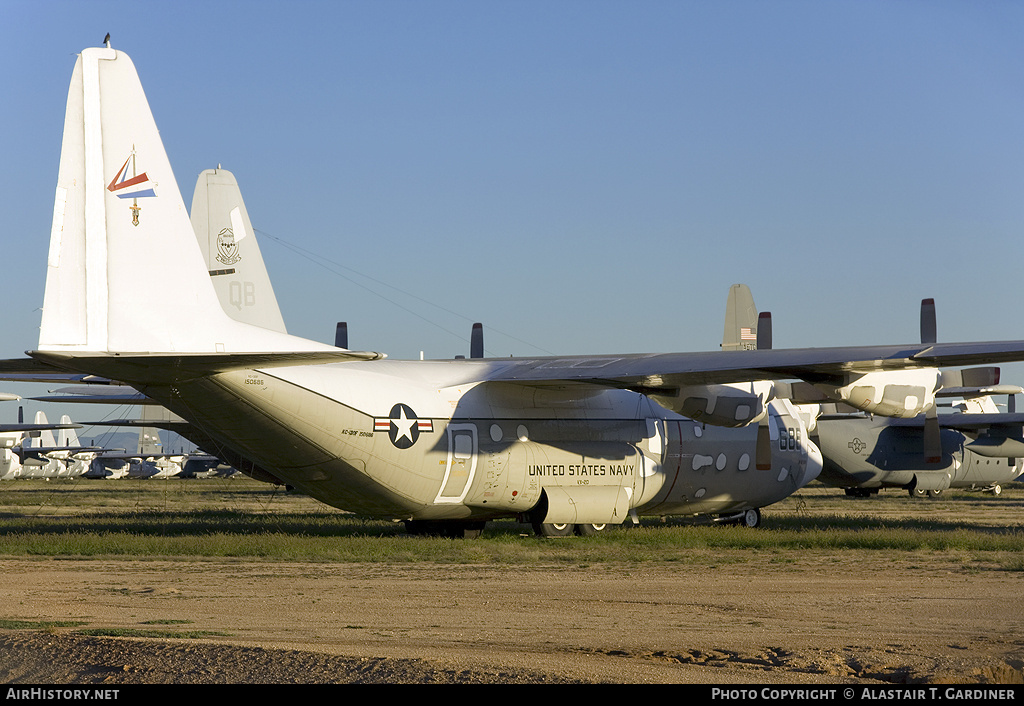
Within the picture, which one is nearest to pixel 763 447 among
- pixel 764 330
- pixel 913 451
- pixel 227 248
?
pixel 764 330

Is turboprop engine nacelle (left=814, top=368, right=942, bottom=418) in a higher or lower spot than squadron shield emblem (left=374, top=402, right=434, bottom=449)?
higher

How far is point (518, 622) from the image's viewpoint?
998 cm

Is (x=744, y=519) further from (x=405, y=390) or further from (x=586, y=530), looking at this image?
(x=405, y=390)

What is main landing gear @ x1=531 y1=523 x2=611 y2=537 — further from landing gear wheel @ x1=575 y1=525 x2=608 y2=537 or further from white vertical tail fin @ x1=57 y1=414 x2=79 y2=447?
white vertical tail fin @ x1=57 y1=414 x2=79 y2=447

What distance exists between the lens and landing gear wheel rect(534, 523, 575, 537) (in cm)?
1942

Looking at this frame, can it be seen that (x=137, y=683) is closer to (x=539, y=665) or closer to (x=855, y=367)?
(x=539, y=665)

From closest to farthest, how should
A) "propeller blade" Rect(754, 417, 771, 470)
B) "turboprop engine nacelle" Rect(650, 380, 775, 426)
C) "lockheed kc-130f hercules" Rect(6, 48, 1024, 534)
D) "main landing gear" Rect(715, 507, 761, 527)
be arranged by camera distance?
1. "lockheed kc-130f hercules" Rect(6, 48, 1024, 534)
2. "turboprop engine nacelle" Rect(650, 380, 775, 426)
3. "propeller blade" Rect(754, 417, 771, 470)
4. "main landing gear" Rect(715, 507, 761, 527)

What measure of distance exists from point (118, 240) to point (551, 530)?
983 centimetres

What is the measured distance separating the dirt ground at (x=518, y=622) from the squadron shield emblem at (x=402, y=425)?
2.34 metres

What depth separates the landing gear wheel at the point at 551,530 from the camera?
19425 millimetres

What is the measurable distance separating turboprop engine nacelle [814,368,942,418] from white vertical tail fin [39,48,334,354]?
8.96 metres

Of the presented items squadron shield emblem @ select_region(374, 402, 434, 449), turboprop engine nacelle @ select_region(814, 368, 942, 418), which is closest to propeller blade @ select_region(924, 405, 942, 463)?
turboprop engine nacelle @ select_region(814, 368, 942, 418)
